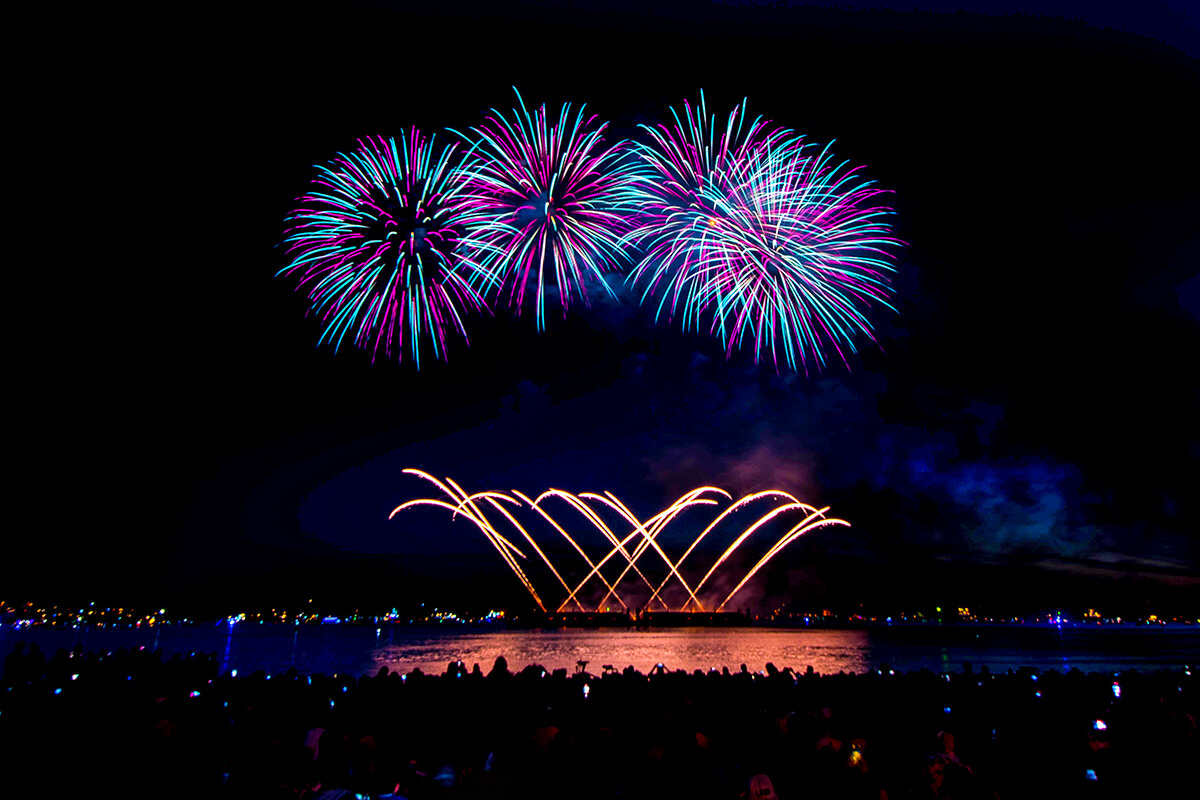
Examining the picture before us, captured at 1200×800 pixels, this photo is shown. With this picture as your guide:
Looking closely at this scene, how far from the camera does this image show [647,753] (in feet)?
27.7

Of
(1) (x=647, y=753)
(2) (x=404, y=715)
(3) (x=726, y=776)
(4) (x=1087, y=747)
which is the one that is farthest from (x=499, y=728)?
(4) (x=1087, y=747)

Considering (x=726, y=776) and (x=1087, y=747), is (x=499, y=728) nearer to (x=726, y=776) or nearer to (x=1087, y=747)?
(x=726, y=776)

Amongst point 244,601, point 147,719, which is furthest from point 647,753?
point 244,601

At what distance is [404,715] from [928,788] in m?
8.72

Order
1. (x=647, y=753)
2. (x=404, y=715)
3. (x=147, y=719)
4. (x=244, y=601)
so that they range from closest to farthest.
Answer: (x=647, y=753), (x=147, y=719), (x=404, y=715), (x=244, y=601)
